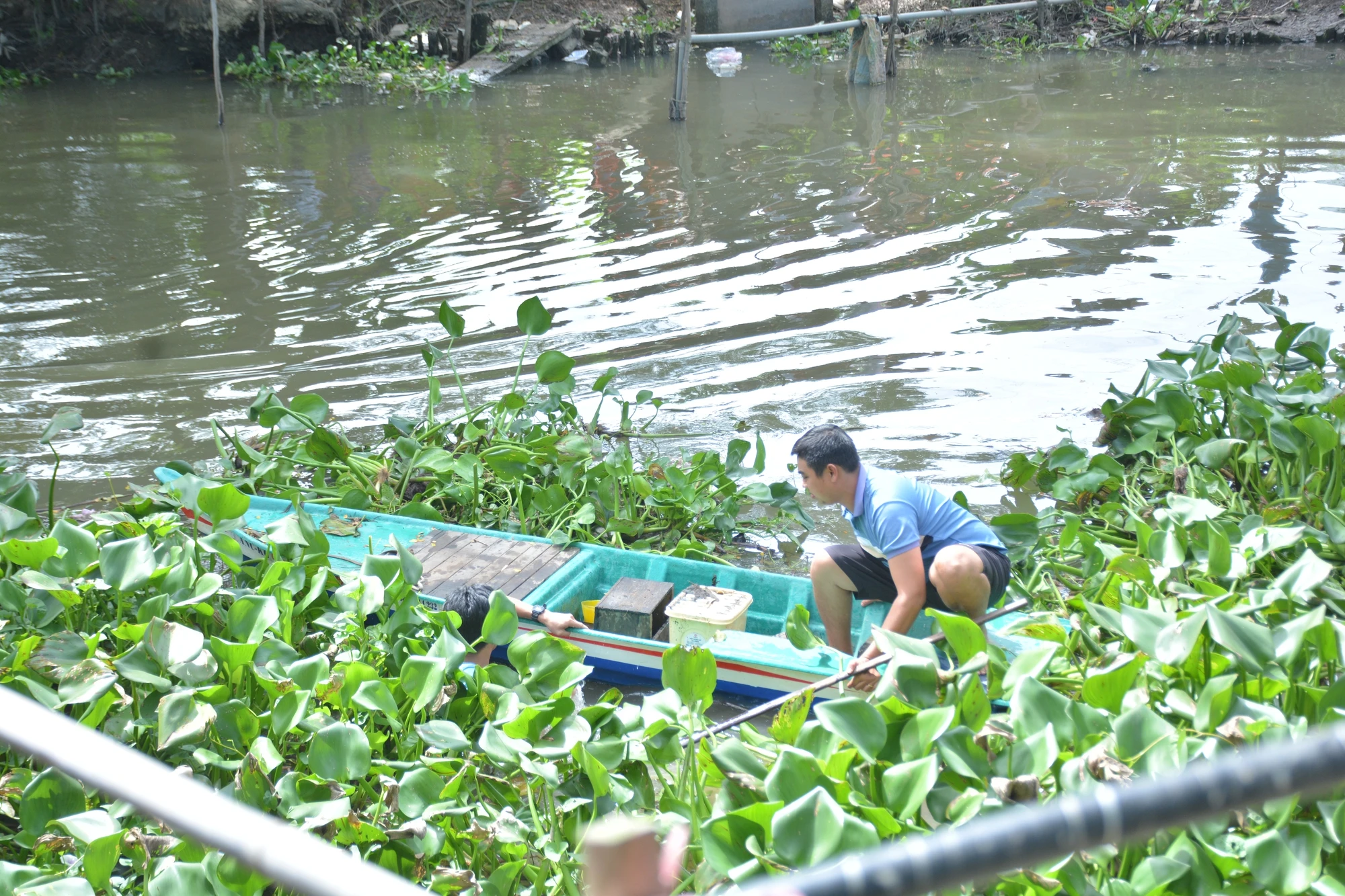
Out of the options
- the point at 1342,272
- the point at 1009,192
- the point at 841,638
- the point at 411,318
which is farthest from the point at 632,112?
the point at 841,638

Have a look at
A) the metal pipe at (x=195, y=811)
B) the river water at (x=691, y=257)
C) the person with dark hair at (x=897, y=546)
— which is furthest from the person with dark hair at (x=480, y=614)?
the metal pipe at (x=195, y=811)

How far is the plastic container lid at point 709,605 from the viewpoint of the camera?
3.74 metres

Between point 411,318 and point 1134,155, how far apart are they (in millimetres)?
7926

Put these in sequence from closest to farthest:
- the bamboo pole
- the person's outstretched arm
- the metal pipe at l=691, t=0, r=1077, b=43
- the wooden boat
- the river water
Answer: the wooden boat < the person's outstretched arm < the river water < the metal pipe at l=691, t=0, r=1077, b=43 < the bamboo pole

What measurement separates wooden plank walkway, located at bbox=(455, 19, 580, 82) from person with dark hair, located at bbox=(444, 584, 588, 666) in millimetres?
15619

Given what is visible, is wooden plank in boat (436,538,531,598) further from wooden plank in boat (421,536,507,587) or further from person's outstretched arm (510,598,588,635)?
person's outstretched arm (510,598,588,635)

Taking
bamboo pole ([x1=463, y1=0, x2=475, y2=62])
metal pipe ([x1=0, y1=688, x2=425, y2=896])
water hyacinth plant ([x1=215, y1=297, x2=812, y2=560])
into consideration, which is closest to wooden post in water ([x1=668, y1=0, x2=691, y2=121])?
bamboo pole ([x1=463, y1=0, x2=475, y2=62])

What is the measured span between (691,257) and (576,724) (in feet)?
21.1

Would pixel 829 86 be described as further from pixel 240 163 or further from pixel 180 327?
pixel 180 327

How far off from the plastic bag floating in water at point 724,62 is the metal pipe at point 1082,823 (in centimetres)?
1854

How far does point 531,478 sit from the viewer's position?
191 inches

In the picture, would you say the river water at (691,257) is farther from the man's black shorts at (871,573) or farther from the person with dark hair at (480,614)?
the person with dark hair at (480,614)

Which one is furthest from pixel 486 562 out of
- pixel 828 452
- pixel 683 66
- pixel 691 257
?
pixel 683 66

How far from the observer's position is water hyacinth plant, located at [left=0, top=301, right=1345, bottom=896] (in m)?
2.03
